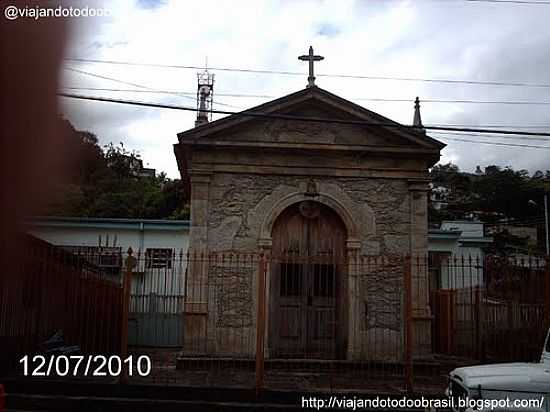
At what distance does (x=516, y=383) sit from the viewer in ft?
18.5

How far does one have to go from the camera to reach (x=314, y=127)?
14.3 m

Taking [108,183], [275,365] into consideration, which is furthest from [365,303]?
[108,183]

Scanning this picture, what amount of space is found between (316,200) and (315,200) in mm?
23

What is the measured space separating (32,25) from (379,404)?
9.15 meters

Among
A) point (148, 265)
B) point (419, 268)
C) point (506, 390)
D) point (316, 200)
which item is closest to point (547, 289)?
point (419, 268)

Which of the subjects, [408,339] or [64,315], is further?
[64,315]

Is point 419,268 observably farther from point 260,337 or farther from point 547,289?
point 260,337

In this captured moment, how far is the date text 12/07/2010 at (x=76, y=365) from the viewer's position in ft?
33.5

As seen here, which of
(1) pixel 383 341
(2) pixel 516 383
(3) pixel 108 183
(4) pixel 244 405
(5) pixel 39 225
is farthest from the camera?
(1) pixel 383 341

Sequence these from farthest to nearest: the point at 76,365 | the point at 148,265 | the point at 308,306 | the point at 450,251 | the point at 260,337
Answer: the point at 450,251
the point at 148,265
the point at 308,306
the point at 260,337
the point at 76,365

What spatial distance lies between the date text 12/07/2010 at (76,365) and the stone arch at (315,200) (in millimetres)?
4142

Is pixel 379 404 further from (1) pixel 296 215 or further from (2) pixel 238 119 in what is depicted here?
(2) pixel 238 119

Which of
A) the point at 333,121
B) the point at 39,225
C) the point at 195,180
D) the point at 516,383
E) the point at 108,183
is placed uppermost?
the point at 333,121

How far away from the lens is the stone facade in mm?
13508
